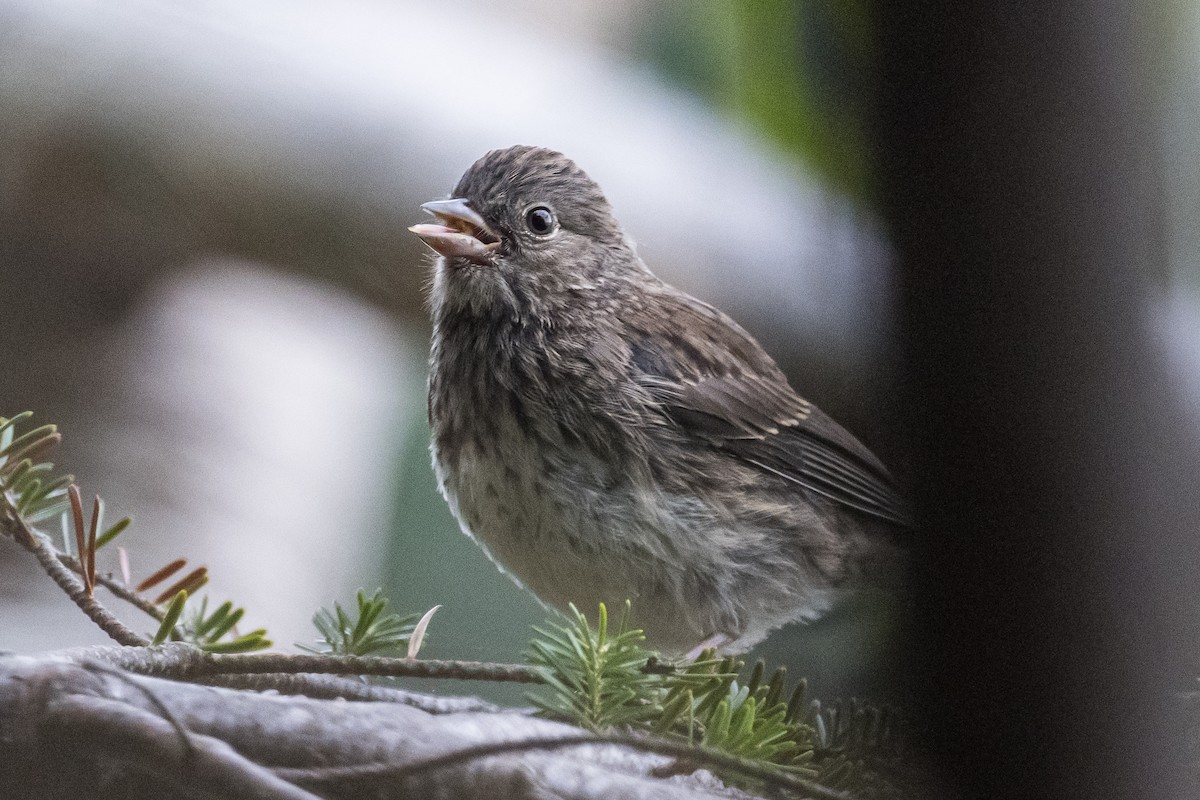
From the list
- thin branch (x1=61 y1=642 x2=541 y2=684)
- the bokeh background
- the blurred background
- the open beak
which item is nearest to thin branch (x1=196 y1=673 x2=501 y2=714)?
→ thin branch (x1=61 y1=642 x2=541 y2=684)

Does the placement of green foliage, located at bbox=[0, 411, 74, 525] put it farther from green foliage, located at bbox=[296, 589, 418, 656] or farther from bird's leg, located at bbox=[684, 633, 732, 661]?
bird's leg, located at bbox=[684, 633, 732, 661]

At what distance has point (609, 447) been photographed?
0.81 metres

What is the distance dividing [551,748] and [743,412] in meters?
0.50

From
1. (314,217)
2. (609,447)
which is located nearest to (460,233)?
(609,447)

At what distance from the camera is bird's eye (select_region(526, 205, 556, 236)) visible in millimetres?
884

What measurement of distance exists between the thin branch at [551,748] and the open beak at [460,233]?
1.20ft

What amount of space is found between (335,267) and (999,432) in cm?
120

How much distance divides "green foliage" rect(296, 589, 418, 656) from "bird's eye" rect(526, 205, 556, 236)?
33cm

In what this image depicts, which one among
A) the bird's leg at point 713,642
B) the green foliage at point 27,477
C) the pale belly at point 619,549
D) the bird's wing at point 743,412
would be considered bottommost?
the green foliage at point 27,477

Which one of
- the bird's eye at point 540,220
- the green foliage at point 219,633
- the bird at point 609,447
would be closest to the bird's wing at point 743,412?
the bird at point 609,447

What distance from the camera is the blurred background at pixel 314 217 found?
147 cm

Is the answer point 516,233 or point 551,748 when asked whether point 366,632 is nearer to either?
point 551,748

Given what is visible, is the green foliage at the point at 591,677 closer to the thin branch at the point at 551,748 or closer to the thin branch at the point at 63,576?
Result: the thin branch at the point at 551,748

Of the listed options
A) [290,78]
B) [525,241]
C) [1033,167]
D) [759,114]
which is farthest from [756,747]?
[290,78]
